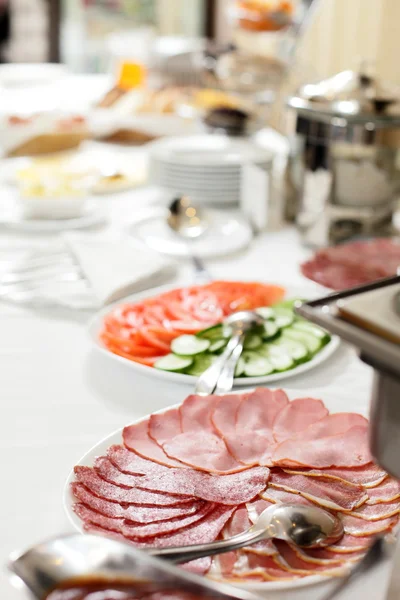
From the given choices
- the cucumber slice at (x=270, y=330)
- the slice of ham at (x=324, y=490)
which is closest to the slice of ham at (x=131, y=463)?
the slice of ham at (x=324, y=490)

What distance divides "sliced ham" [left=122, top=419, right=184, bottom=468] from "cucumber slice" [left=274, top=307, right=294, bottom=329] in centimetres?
34

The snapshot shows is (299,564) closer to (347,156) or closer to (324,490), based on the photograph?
(324,490)

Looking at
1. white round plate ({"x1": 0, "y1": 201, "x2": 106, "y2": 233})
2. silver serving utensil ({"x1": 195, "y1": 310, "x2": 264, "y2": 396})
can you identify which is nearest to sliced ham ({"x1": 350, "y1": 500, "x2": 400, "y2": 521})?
silver serving utensil ({"x1": 195, "y1": 310, "x2": 264, "y2": 396})

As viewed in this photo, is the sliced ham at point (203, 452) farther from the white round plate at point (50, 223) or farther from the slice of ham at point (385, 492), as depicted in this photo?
the white round plate at point (50, 223)

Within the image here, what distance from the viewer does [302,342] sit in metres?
0.98

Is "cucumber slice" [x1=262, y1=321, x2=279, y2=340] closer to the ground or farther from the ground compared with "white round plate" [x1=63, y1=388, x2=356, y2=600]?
closer to the ground

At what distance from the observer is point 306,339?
980 mm

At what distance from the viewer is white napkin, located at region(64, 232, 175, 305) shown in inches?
45.4

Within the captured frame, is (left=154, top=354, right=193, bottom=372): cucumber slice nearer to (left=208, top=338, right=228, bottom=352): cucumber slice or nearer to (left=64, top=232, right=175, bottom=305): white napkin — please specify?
(left=208, top=338, right=228, bottom=352): cucumber slice

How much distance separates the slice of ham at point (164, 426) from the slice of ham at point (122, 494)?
8 cm

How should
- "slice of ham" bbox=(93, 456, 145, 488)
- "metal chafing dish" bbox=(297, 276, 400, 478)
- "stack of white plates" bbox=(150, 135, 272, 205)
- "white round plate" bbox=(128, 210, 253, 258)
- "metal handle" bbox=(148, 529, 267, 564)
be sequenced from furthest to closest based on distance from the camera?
"stack of white plates" bbox=(150, 135, 272, 205), "white round plate" bbox=(128, 210, 253, 258), "slice of ham" bbox=(93, 456, 145, 488), "metal handle" bbox=(148, 529, 267, 564), "metal chafing dish" bbox=(297, 276, 400, 478)

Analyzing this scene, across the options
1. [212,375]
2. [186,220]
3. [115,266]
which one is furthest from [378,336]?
[186,220]

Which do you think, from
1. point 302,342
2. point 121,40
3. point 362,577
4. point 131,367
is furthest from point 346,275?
point 121,40

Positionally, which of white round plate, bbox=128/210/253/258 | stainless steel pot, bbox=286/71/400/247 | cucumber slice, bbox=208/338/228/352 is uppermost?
stainless steel pot, bbox=286/71/400/247
